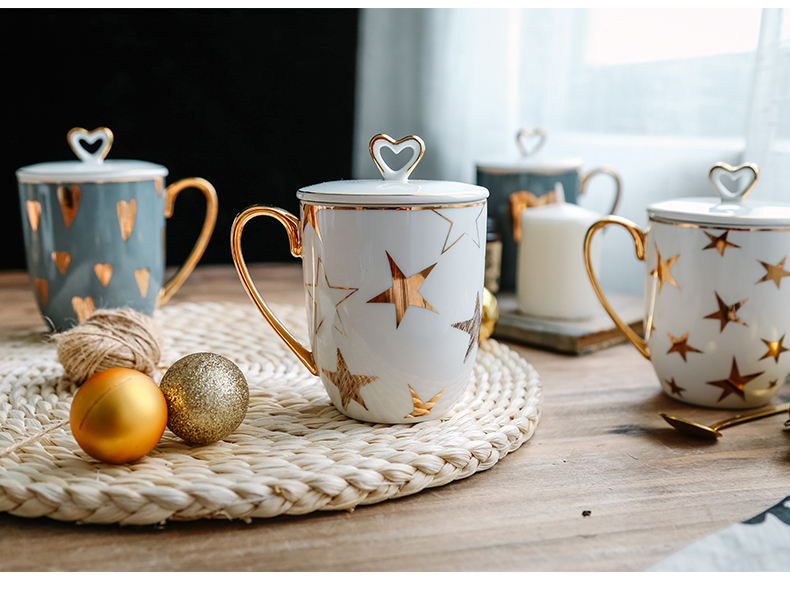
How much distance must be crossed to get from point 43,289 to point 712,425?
2.29 feet

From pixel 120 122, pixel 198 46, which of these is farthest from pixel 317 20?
pixel 120 122

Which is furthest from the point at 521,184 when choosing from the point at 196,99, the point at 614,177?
the point at 196,99

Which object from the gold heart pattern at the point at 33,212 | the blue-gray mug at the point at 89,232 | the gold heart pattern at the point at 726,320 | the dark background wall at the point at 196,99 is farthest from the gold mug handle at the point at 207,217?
the dark background wall at the point at 196,99

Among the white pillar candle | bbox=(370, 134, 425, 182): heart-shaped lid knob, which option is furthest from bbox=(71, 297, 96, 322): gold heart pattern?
the white pillar candle

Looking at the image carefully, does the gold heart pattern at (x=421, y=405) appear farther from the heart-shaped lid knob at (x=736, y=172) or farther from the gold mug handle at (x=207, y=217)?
the gold mug handle at (x=207, y=217)

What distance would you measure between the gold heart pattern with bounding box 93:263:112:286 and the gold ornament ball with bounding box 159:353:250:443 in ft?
0.96

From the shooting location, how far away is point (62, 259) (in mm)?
Result: 755

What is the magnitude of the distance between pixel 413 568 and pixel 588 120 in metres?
0.88

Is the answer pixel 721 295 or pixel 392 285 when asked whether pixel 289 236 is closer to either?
pixel 392 285

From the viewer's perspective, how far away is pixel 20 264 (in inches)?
57.7

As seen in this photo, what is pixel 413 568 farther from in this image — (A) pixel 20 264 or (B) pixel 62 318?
(A) pixel 20 264

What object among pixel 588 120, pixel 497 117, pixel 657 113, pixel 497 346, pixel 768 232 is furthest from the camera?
pixel 497 117

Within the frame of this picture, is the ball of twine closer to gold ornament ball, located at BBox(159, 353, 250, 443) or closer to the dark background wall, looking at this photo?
gold ornament ball, located at BBox(159, 353, 250, 443)

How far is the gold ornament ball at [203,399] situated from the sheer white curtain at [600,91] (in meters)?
0.62
